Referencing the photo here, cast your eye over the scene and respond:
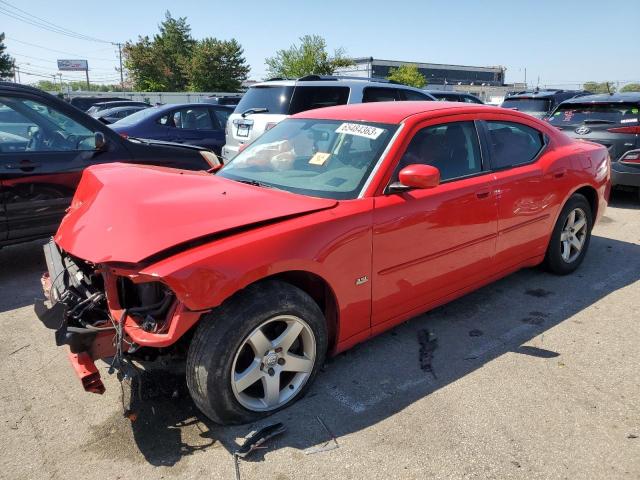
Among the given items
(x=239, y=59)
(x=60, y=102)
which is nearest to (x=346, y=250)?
(x=60, y=102)

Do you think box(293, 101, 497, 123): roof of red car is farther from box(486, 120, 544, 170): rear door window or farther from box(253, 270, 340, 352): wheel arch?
box(253, 270, 340, 352): wheel arch

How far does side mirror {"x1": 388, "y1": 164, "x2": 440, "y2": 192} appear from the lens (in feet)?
9.67

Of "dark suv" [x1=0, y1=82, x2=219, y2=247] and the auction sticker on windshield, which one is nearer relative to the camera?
the auction sticker on windshield

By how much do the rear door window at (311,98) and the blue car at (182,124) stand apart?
3.02 metres

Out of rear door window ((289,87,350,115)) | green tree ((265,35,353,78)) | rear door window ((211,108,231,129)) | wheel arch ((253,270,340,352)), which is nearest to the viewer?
wheel arch ((253,270,340,352))

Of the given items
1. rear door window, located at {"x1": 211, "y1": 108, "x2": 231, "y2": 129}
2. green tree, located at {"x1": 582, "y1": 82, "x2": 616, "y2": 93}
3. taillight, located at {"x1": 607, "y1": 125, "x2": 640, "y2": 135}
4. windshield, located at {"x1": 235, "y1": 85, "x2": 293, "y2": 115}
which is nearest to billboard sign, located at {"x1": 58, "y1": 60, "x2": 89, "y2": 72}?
green tree, located at {"x1": 582, "y1": 82, "x2": 616, "y2": 93}

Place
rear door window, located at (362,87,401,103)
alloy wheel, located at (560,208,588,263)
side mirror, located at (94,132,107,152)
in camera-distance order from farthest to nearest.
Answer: rear door window, located at (362,87,401,103)
side mirror, located at (94,132,107,152)
alloy wheel, located at (560,208,588,263)

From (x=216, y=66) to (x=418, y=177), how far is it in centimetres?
5809

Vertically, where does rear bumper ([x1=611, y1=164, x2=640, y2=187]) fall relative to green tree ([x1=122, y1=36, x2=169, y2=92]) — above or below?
below

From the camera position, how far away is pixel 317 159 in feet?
11.0

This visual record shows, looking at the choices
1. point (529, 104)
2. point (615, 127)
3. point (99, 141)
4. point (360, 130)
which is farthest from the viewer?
point (529, 104)

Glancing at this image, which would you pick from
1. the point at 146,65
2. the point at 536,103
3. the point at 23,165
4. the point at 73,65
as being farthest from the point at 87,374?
the point at 73,65

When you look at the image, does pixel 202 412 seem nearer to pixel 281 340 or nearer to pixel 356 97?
pixel 281 340

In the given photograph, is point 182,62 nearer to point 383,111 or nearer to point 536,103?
point 536,103
